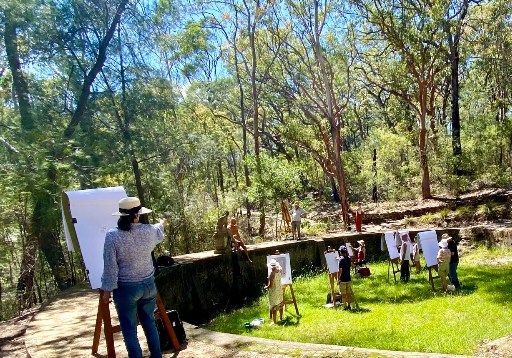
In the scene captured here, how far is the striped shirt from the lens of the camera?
14.1 feet

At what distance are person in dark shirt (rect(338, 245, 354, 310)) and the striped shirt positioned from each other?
6.94 m

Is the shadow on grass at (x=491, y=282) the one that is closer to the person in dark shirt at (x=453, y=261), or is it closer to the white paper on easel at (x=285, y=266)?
the person in dark shirt at (x=453, y=261)

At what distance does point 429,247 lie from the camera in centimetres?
1259

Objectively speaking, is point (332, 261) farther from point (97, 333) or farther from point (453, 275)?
point (97, 333)

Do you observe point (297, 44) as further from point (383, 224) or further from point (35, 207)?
point (35, 207)

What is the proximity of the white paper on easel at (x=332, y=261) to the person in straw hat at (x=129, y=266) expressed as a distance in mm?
7332

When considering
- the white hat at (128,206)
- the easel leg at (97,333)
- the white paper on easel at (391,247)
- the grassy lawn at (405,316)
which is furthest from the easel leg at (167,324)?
the white paper on easel at (391,247)

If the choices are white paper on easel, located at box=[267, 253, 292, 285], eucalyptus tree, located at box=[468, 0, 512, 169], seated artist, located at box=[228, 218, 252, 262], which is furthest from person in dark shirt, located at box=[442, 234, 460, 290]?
eucalyptus tree, located at box=[468, 0, 512, 169]

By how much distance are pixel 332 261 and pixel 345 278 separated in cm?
67

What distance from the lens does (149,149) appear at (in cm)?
1705

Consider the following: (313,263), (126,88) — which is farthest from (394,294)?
(126,88)

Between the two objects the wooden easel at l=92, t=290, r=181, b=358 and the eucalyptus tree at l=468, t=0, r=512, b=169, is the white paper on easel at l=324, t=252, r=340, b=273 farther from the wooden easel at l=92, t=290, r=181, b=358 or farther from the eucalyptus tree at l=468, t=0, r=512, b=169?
the eucalyptus tree at l=468, t=0, r=512, b=169

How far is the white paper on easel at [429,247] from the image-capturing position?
12438mm

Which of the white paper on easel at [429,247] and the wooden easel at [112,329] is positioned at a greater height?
the wooden easel at [112,329]
